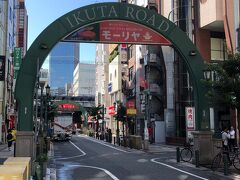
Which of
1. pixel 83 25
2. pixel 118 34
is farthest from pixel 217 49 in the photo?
pixel 83 25

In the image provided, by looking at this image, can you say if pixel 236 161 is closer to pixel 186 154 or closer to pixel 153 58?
pixel 186 154

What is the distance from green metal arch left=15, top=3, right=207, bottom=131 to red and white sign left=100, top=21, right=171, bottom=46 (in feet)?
1.08

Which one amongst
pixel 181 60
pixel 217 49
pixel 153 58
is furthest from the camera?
pixel 153 58

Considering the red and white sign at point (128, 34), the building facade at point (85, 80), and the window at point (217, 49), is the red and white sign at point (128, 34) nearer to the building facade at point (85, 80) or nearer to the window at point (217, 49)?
the window at point (217, 49)

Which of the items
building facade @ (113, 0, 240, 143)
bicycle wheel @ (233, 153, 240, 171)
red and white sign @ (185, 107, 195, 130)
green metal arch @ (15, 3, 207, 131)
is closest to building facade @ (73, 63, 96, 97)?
building facade @ (113, 0, 240, 143)

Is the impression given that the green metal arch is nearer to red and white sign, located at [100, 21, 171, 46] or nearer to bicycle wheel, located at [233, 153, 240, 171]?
red and white sign, located at [100, 21, 171, 46]

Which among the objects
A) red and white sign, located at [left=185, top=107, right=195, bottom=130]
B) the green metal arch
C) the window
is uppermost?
the window

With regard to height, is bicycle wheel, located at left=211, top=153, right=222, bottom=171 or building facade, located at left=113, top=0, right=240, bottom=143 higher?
building facade, located at left=113, top=0, right=240, bottom=143

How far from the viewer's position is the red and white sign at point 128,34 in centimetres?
2102

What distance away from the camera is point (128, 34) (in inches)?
839

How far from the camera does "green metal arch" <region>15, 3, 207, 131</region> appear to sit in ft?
62.1

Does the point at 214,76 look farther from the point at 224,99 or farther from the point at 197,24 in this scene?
the point at 197,24

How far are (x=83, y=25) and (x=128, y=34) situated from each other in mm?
2394

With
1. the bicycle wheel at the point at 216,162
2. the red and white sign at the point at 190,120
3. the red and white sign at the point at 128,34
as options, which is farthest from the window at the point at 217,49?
the bicycle wheel at the point at 216,162
